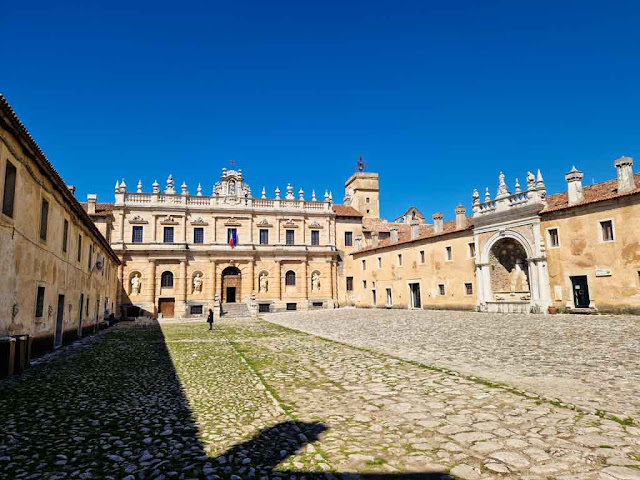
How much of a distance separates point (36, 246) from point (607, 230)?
25619mm

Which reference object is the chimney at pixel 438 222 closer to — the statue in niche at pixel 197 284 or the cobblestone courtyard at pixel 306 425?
the statue in niche at pixel 197 284

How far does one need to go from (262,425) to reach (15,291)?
7.98 metres

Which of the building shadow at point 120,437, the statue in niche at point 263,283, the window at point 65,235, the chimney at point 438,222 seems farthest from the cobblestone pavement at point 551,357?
the statue in niche at point 263,283

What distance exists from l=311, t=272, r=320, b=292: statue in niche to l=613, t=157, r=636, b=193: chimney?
3045 centimetres

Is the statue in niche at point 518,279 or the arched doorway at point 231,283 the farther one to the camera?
the arched doorway at point 231,283

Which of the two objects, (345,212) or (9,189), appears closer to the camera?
(9,189)

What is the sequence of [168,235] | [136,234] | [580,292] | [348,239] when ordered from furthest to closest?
[348,239] → [168,235] → [136,234] → [580,292]

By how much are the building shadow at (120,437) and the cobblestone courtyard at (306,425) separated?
21mm

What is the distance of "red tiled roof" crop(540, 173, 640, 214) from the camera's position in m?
21.5

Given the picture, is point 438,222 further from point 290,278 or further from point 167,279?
point 167,279

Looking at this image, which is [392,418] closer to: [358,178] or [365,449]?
[365,449]

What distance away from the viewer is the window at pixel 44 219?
38.7ft

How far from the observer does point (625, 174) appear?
21.3 m

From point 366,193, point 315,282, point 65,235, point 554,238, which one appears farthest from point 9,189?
point 366,193
